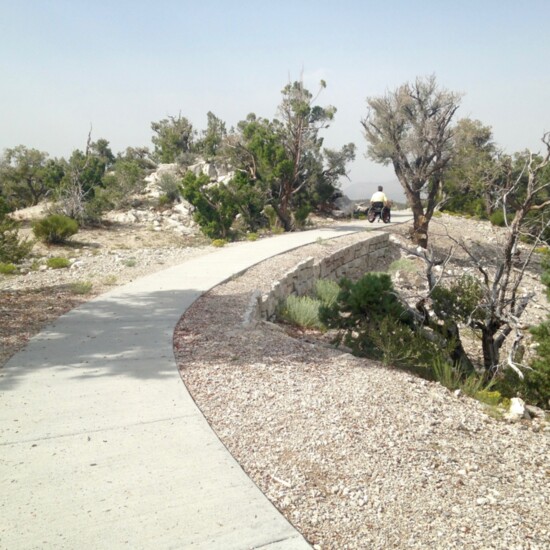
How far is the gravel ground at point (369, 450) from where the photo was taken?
10.4ft

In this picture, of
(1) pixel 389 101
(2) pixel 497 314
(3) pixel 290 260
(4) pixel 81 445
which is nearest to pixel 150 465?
(4) pixel 81 445

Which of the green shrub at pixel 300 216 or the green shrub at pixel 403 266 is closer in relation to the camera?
the green shrub at pixel 403 266

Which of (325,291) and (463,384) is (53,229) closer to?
(325,291)

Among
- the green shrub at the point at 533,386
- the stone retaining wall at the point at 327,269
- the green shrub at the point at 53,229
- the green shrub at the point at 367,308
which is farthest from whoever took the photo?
the green shrub at the point at 53,229

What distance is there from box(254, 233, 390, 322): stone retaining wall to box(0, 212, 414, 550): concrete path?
2767 millimetres

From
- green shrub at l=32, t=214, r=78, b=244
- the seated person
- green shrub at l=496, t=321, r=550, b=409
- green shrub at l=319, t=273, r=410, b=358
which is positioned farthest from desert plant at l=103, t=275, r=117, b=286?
the seated person

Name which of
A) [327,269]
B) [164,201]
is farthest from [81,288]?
[164,201]

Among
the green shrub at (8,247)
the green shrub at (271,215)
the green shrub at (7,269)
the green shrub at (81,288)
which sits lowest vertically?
the green shrub at (7,269)

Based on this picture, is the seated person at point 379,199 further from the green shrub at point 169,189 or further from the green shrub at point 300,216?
the green shrub at point 169,189

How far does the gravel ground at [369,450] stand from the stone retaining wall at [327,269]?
2.30m

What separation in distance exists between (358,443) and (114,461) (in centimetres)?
190

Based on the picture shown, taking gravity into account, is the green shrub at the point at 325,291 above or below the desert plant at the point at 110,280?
below

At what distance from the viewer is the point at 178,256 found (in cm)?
1433

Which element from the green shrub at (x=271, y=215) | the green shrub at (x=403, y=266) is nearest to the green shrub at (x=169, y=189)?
the green shrub at (x=271, y=215)
